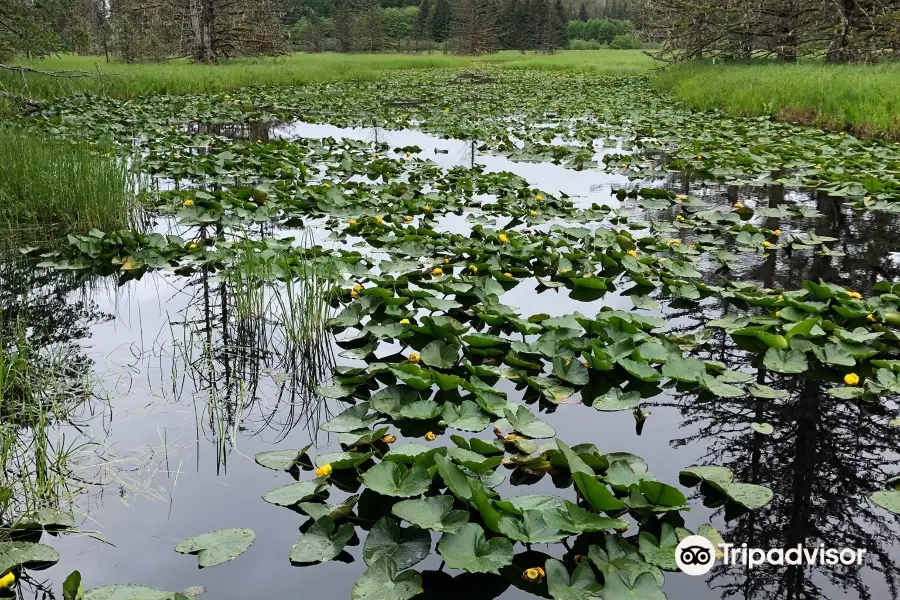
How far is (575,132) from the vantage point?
10.6m

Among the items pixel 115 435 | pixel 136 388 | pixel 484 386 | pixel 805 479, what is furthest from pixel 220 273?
A: pixel 805 479

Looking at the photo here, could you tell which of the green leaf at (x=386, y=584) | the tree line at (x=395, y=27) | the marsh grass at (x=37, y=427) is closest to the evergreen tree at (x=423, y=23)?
the tree line at (x=395, y=27)

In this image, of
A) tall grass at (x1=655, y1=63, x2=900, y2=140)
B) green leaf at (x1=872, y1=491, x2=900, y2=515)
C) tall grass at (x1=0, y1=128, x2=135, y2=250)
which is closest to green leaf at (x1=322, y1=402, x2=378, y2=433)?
green leaf at (x1=872, y1=491, x2=900, y2=515)

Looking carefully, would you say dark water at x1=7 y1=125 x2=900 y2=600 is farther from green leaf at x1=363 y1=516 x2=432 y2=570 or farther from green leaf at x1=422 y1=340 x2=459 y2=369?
green leaf at x1=422 y1=340 x2=459 y2=369

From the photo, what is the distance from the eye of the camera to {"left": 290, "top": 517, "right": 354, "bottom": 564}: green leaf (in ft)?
6.09

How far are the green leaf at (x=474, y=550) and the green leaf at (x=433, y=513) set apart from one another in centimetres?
3

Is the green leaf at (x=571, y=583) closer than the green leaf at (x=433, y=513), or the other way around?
the green leaf at (x=571, y=583)

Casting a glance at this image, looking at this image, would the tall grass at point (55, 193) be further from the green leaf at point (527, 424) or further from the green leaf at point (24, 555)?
the green leaf at point (527, 424)

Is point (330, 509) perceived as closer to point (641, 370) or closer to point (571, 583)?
point (571, 583)

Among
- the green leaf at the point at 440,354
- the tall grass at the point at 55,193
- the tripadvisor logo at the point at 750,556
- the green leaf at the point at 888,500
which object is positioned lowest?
the tripadvisor logo at the point at 750,556

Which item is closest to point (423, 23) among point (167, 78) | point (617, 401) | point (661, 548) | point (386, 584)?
point (167, 78)

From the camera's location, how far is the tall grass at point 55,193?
4875 millimetres

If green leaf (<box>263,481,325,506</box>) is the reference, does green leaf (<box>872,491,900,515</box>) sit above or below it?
below

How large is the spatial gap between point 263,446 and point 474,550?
1.05 m
